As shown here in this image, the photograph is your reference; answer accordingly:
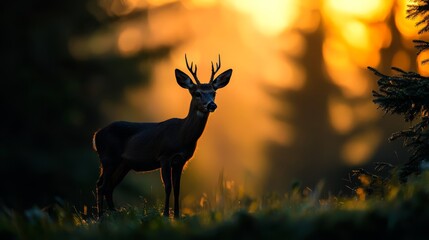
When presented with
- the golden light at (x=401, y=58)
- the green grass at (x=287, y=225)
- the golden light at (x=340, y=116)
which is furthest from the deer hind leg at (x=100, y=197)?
the golden light at (x=340, y=116)

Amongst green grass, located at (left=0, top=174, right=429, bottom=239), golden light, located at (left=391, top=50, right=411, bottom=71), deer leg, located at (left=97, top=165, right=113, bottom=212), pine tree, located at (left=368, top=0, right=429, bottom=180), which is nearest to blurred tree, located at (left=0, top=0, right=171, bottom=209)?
deer leg, located at (left=97, top=165, right=113, bottom=212)

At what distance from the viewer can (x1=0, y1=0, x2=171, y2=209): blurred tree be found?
2703 cm

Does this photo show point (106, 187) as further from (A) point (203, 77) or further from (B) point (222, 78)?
(A) point (203, 77)

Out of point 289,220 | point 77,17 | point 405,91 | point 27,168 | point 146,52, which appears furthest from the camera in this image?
point 146,52

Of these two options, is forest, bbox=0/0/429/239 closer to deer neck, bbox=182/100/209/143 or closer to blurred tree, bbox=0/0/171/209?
blurred tree, bbox=0/0/171/209

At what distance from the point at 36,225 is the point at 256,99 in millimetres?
42351

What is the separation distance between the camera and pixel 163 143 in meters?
12.8

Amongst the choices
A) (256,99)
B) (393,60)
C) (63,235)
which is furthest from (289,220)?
(256,99)

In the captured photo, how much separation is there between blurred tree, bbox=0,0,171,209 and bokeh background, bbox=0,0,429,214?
4 centimetres

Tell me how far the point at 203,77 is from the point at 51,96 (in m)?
24.6

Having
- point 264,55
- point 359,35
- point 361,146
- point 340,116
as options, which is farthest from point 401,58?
point 264,55

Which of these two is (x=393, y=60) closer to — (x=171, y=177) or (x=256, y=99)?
(x=256, y=99)

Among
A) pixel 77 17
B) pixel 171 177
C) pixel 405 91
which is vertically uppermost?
pixel 77 17

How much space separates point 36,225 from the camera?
27.2 ft
